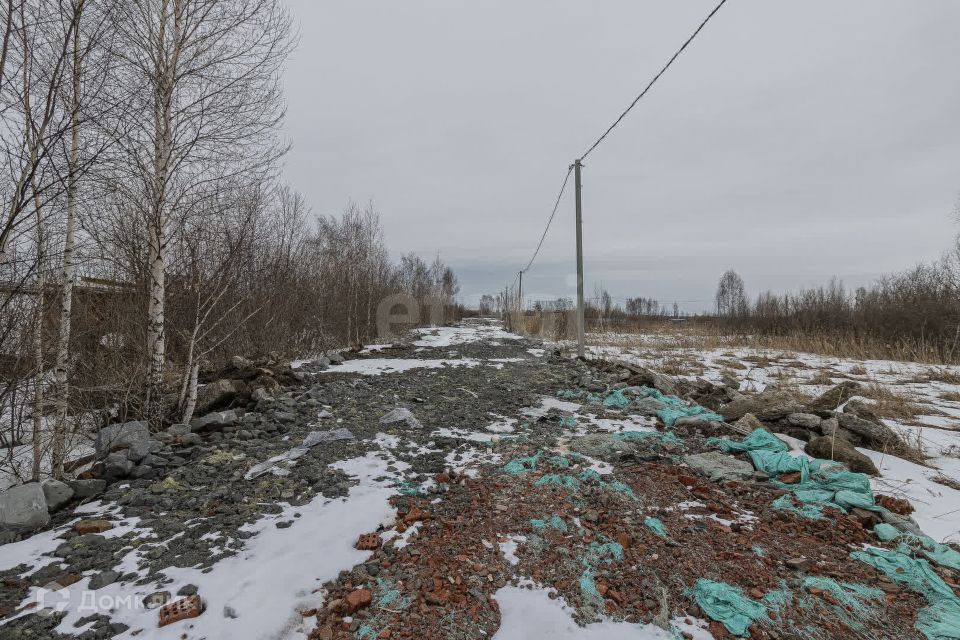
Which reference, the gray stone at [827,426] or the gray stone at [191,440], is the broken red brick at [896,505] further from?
the gray stone at [191,440]

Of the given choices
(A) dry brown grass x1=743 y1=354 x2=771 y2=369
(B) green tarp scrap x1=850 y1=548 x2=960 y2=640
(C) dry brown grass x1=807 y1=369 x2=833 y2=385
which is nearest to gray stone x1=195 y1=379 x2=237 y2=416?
(B) green tarp scrap x1=850 y1=548 x2=960 y2=640

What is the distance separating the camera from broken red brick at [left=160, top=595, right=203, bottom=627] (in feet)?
5.62

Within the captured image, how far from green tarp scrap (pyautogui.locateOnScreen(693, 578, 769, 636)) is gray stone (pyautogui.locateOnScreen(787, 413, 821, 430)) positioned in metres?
2.98

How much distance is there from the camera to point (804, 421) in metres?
3.95

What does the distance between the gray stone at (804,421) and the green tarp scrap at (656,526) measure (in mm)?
2685

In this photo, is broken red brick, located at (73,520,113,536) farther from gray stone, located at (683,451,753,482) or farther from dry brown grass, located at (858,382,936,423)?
dry brown grass, located at (858,382,936,423)

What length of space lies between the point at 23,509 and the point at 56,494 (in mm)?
250

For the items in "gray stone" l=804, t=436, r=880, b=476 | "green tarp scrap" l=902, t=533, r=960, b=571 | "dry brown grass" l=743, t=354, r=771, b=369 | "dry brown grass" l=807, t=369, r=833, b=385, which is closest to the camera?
"green tarp scrap" l=902, t=533, r=960, b=571

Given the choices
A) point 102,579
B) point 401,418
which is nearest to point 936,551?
point 401,418

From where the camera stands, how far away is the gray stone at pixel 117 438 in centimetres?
338

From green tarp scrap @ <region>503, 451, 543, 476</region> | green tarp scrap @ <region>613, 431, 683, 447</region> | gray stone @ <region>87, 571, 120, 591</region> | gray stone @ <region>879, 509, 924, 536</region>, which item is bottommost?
gray stone @ <region>87, 571, 120, 591</region>

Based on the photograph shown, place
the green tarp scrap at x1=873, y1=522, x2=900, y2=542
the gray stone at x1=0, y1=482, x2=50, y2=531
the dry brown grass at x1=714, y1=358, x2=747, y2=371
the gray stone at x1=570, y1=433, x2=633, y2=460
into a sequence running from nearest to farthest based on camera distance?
the green tarp scrap at x1=873, y1=522, x2=900, y2=542
the gray stone at x1=0, y1=482, x2=50, y2=531
the gray stone at x1=570, y1=433, x2=633, y2=460
the dry brown grass at x1=714, y1=358, x2=747, y2=371

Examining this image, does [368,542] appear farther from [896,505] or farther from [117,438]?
[896,505]

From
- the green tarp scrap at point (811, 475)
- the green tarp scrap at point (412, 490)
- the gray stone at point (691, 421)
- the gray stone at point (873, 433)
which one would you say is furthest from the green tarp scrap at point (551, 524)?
the gray stone at point (873, 433)
